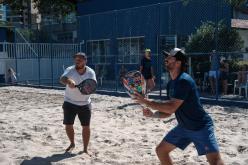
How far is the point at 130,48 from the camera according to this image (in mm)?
22703

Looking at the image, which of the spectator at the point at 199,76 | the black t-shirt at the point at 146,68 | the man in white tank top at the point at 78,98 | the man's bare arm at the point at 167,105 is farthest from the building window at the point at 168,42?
the man's bare arm at the point at 167,105

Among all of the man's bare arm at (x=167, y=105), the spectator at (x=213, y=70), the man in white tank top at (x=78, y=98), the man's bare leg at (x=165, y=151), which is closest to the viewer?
the man's bare arm at (x=167, y=105)

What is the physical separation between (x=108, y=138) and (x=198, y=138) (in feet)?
11.8

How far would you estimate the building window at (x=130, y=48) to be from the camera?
850 inches

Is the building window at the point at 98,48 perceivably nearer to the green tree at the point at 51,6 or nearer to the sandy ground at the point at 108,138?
the green tree at the point at 51,6

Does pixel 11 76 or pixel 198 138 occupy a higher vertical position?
pixel 198 138

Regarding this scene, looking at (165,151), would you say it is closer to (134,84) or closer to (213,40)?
(134,84)

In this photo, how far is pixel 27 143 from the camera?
703 cm

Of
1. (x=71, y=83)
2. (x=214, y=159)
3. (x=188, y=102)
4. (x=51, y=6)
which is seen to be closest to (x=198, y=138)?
(x=214, y=159)

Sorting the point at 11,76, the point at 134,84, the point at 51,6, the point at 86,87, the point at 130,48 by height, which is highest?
the point at 51,6

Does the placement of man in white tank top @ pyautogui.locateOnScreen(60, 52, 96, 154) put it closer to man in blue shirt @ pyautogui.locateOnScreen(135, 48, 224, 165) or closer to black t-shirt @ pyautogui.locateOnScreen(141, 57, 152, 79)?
man in blue shirt @ pyautogui.locateOnScreen(135, 48, 224, 165)

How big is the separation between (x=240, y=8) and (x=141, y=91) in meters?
12.3

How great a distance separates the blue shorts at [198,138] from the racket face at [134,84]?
0.59 metres

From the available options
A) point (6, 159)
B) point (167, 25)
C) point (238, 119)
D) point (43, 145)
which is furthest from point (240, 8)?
point (6, 159)
